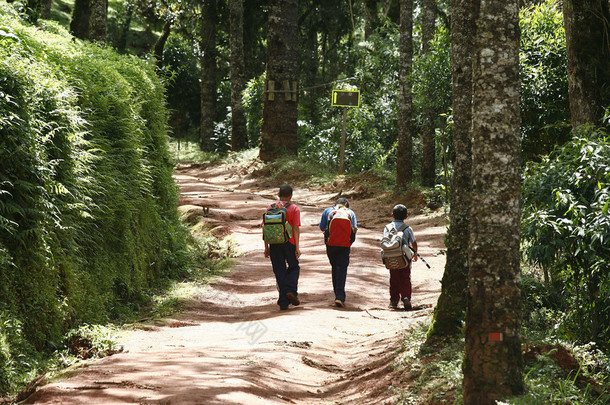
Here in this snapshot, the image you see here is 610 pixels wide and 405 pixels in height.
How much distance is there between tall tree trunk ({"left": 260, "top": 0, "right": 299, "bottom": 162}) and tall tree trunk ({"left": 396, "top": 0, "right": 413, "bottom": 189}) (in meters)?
6.39

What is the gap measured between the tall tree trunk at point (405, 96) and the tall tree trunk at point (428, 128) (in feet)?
2.00

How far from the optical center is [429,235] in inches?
580

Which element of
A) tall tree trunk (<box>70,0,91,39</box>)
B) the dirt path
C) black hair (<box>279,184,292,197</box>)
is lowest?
the dirt path

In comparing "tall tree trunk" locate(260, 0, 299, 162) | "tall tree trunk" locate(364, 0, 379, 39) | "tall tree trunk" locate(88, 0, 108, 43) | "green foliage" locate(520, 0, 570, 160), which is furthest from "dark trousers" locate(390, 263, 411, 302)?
"tall tree trunk" locate(364, 0, 379, 39)

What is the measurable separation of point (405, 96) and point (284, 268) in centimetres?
1081

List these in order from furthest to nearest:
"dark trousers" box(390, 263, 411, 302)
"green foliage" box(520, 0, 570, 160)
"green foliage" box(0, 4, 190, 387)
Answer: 1. "green foliage" box(520, 0, 570, 160)
2. "dark trousers" box(390, 263, 411, 302)
3. "green foliage" box(0, 4, 190, 387)

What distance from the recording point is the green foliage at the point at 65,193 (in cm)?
607

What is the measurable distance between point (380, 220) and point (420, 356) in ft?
35.7

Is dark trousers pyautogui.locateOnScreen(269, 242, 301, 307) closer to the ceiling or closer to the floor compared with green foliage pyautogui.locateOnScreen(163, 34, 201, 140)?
closer to the floor

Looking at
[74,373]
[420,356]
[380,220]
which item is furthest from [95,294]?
[380,220]

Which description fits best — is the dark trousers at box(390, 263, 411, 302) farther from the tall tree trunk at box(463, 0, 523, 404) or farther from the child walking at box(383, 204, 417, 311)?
the tall tree trunk at box(463, 0, 523, 404)

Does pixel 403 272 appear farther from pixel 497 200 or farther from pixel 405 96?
pixel 405 96

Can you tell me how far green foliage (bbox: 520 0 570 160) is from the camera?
12141 mm

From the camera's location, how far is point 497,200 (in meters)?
4.71
